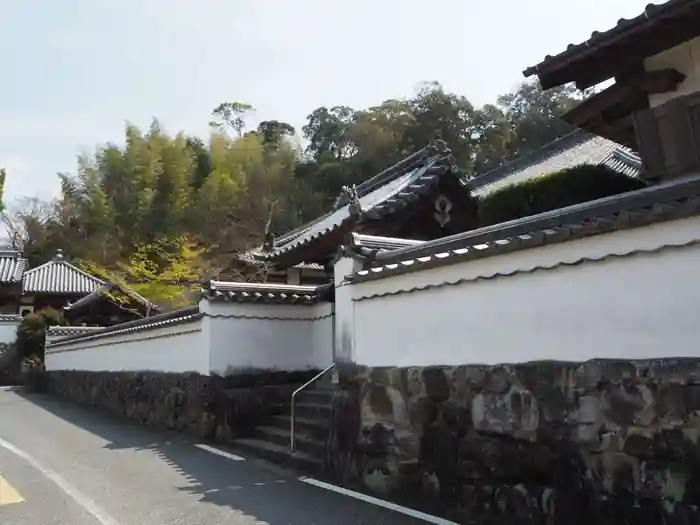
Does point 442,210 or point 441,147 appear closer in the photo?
point 442,210

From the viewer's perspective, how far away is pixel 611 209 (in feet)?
16.9

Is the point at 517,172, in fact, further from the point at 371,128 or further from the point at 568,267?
the point at 371,128

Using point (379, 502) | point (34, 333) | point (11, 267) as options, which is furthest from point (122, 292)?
point (379, 502)

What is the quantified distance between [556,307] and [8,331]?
29132 mm

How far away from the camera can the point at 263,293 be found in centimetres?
1096

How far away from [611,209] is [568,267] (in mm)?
593

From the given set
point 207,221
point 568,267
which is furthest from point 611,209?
point 207,221

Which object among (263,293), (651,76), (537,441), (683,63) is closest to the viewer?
(537,441)

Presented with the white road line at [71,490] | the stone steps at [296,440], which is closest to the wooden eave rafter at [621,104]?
the stone steps at [296,440]

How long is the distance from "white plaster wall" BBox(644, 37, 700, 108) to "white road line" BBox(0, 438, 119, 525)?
7.07 meters

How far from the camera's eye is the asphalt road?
5977 millimetres

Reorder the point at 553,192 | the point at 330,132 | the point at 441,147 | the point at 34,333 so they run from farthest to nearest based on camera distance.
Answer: the point at 330,132, the point at 34,333, the point at 441,147, the point at 553,192

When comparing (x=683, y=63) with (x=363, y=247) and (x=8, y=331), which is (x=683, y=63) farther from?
(x=8, y=331)

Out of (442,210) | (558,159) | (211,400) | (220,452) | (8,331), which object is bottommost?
(220,452)
